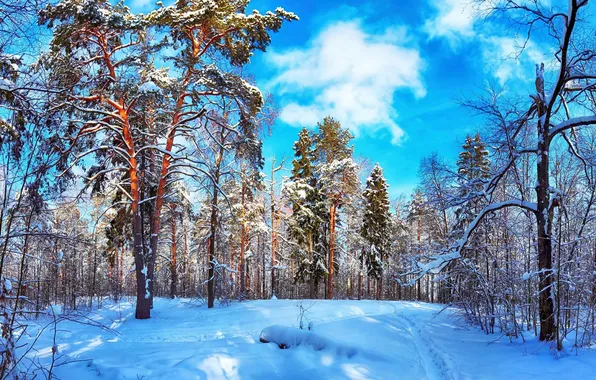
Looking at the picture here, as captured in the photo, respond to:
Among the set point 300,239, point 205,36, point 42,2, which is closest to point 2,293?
point 42,2

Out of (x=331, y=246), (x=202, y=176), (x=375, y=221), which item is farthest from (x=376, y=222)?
(x=202, y=176)

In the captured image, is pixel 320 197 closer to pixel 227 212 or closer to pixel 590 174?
pixel 227 212

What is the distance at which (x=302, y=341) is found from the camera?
6711 millimetres

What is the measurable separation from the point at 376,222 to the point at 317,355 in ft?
72.7

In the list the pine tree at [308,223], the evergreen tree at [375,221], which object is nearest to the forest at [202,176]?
the pine tree at [308,223]

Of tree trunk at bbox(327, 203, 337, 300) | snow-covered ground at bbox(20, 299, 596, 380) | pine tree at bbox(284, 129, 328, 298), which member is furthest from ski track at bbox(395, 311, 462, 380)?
pine tree at bbox(284, 129, 328, 298)

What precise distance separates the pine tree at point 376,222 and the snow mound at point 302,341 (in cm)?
2042

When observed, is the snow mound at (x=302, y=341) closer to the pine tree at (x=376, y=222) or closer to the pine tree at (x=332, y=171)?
the pine tree at (x=332, y=171)

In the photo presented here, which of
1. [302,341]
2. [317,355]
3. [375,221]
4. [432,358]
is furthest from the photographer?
[375,221]

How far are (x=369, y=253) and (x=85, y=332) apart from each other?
21713 mm

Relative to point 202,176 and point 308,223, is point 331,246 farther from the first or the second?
point 202,176

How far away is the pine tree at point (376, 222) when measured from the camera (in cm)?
2717

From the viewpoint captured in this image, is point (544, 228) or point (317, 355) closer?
point (317, 355)

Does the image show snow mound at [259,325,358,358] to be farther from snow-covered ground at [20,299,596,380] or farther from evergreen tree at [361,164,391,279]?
evergreen tree at [361,164,391,279]
